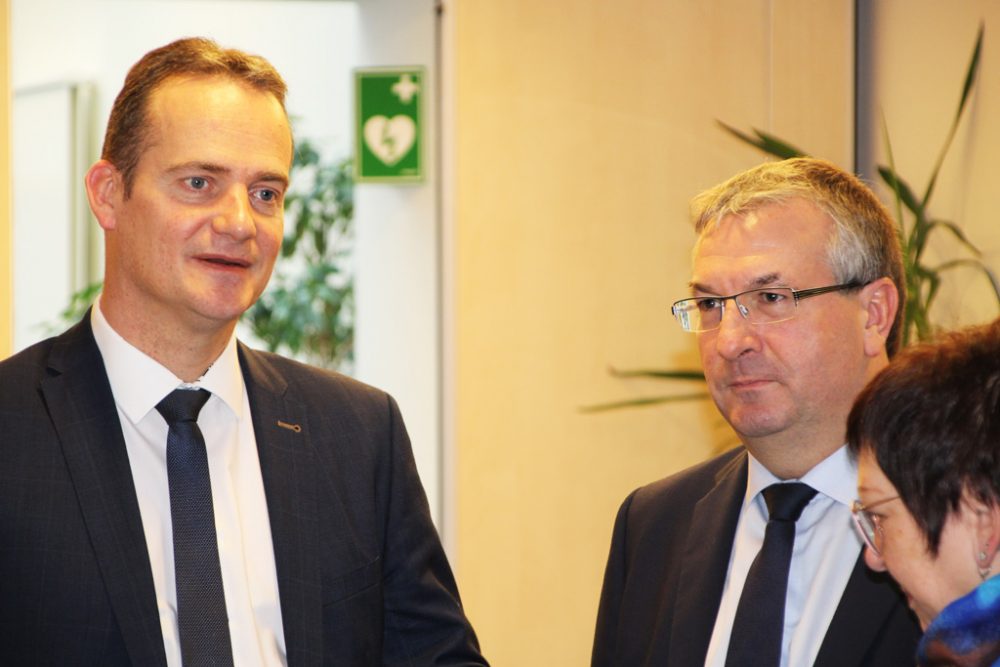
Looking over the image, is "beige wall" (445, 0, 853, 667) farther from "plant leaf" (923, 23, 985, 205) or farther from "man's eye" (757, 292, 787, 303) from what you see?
"man's eye" (757, 292, 787, 303)

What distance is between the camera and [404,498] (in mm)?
2117

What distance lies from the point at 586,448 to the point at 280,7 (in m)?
4.01

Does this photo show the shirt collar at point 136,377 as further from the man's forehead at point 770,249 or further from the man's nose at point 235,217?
the man's forehead at point 770,249

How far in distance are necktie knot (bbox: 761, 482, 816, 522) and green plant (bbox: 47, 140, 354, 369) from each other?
460cm

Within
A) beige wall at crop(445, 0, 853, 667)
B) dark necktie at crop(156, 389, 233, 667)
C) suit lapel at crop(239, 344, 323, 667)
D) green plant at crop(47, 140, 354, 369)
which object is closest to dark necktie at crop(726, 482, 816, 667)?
suit lapel at crop(239, 344, 323, 667)

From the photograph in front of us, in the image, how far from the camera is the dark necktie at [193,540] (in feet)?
5.81

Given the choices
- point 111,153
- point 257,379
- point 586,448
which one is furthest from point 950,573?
point 586,448

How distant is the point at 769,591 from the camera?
1.87 m

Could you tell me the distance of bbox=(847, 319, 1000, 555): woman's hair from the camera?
4.62ft

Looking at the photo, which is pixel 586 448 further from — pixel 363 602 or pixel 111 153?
pixel 111 153

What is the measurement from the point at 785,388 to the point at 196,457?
957 millimetres

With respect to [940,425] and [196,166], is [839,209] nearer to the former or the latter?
[940,425]

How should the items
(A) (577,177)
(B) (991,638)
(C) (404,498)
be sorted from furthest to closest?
(A) (577,177), (C) (404,498), (B) (991,638)

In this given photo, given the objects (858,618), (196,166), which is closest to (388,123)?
(196,166)
